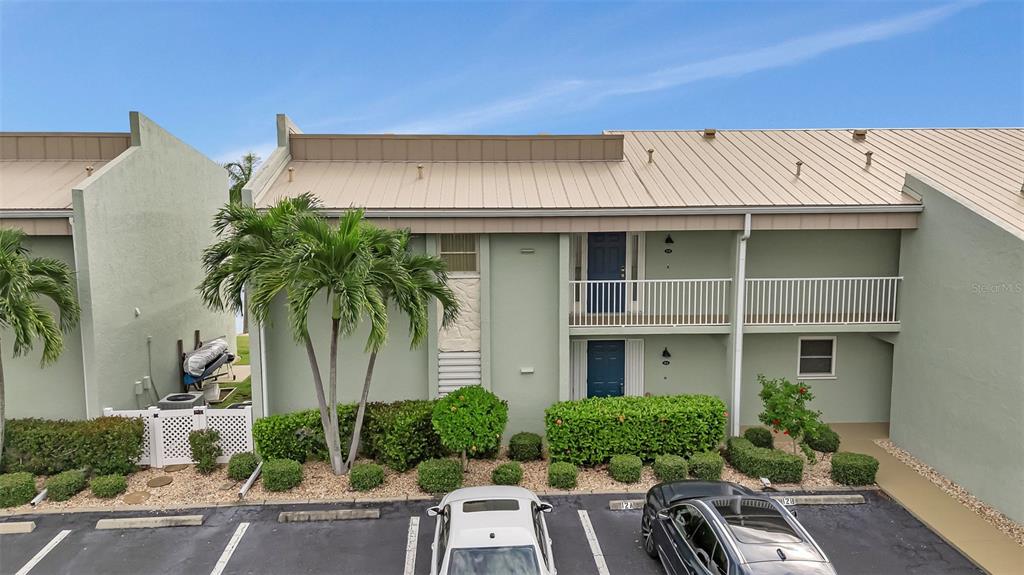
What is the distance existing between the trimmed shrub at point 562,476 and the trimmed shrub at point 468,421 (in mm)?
1285

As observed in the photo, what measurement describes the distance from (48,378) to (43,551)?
186 inches

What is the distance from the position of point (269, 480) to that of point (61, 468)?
4.29 m

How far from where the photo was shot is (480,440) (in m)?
10.8

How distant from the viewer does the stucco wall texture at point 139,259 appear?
1193 cm

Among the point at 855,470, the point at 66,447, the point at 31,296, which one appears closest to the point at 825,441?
the point at 855,470

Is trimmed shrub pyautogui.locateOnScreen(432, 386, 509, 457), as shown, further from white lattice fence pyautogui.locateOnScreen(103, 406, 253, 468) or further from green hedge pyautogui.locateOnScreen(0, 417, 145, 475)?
green hedge pyautogui.locateOnScreen(0, 417, 145, 475)

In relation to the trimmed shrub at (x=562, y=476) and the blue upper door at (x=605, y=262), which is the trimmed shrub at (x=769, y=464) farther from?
the blue upper door at (x=605, y=262)

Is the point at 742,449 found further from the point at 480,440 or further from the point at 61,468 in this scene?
the point at 61,468

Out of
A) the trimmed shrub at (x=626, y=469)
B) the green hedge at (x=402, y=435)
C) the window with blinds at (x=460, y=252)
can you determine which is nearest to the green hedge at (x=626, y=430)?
the trimmed shrub at (x=626, y=469)

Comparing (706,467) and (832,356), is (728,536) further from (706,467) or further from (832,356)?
(832,356)

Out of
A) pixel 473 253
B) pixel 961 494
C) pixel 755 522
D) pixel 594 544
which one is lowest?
pixel 594 544

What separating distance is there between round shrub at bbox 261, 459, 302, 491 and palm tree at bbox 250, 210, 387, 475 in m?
2.84

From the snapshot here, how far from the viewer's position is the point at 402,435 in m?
11.4

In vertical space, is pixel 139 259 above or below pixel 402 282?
above
